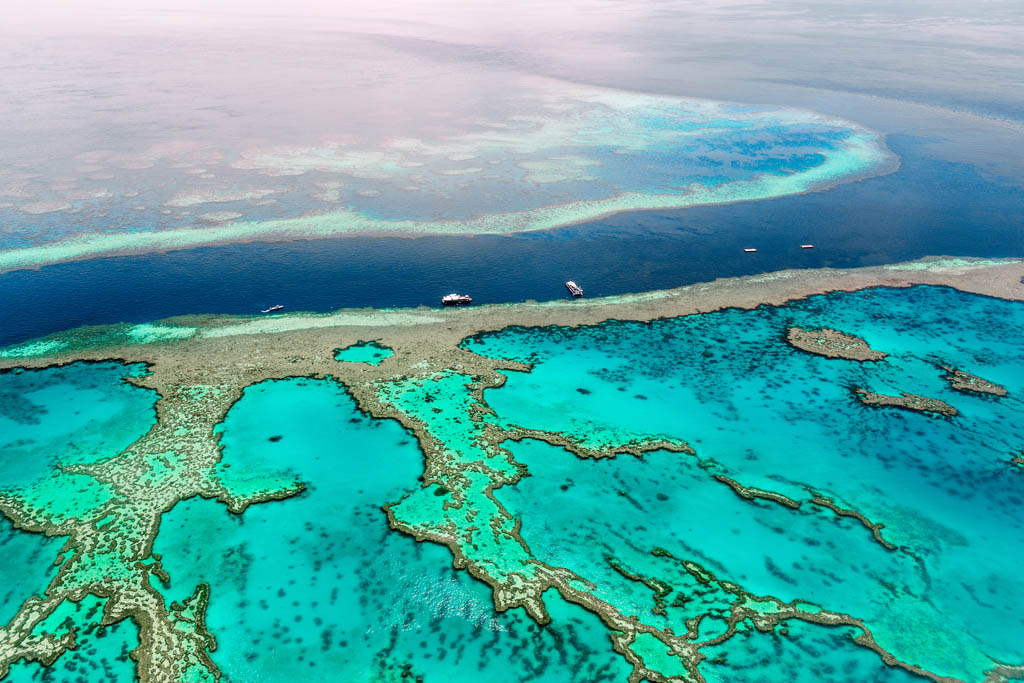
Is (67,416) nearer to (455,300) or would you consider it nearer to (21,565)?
(21,565)

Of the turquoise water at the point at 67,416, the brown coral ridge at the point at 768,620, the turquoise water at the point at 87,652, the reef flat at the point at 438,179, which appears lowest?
the turquoise water at the point at 87,652

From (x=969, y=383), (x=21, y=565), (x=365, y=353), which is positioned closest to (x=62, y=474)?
(x=21, y=565)

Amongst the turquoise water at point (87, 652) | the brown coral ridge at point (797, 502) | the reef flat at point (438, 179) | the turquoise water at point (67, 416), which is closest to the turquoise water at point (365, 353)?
the turquoise water at point (67, 416)

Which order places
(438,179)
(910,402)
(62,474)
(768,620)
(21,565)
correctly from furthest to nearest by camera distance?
(438,179) → (910,402) → (62,474) → (21,565) → (768,620)

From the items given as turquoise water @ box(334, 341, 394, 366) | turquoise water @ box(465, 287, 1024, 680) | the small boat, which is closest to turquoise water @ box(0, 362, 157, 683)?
turquoise water @ box(334, 341, 394, 366)

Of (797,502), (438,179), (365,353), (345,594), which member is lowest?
(345,594)

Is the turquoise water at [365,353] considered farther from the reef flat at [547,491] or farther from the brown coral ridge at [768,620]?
the brown coral ridge at [768,620]

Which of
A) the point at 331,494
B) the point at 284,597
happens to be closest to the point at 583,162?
the point at 331,494
